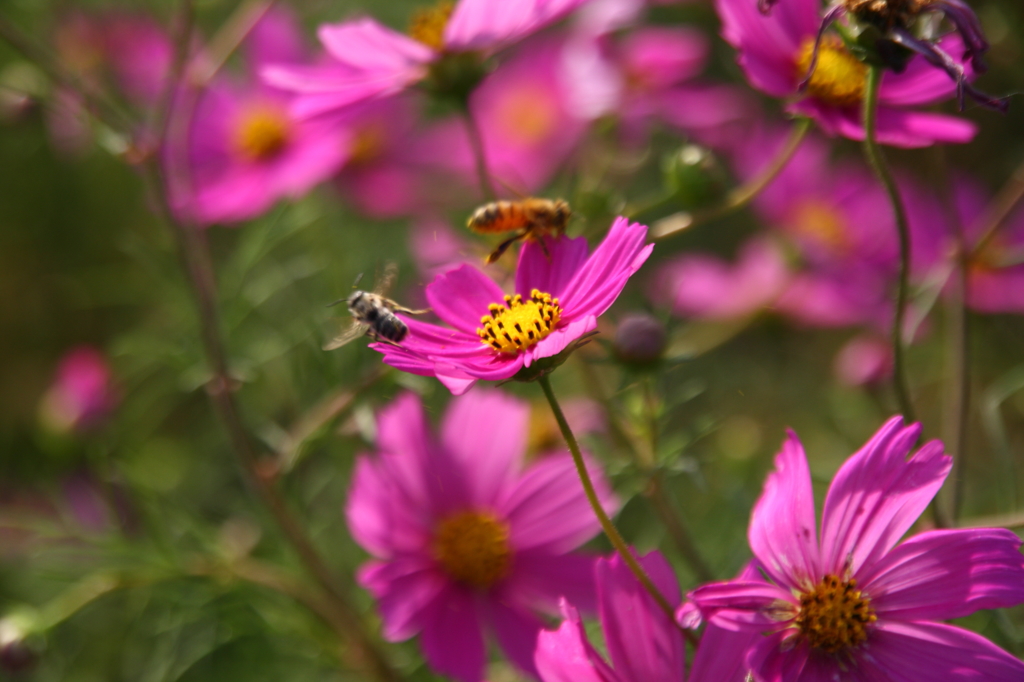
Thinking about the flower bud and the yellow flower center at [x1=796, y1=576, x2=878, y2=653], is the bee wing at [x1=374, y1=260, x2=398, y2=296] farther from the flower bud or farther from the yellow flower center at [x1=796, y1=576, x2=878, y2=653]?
the yellow flower center at [x1=796, y1=576, x2=878, y2=653]

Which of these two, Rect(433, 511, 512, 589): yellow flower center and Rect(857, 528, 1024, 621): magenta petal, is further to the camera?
Rect(433, 511, 512, 589): yellow flower center

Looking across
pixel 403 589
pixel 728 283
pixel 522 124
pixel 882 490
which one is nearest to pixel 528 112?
pixel 522 124

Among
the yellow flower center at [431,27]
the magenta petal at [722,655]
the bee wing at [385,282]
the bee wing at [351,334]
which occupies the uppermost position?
the yellow flower center at [431,27]

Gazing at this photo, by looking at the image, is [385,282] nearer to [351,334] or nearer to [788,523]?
[351,334]

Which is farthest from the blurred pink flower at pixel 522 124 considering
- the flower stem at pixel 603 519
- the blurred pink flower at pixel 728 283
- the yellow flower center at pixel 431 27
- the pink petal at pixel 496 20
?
the flower stem at pixel 603 519

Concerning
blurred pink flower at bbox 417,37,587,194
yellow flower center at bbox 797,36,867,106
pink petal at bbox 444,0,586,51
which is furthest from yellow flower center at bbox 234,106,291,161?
yellow flower center at bbox 797,36,867,106

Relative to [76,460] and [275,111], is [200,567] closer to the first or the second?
[76,460]

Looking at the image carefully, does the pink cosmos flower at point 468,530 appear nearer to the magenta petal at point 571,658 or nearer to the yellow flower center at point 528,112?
the magenta petal at point 571,658
